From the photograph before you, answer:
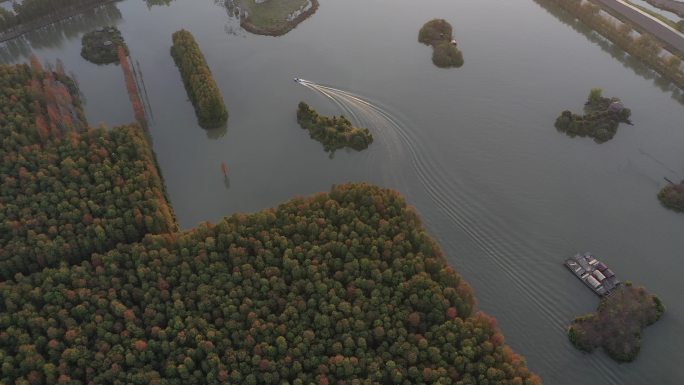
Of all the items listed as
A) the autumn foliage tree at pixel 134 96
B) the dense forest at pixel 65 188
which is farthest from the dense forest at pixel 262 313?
the autumn foliage tree at pixel 134 96

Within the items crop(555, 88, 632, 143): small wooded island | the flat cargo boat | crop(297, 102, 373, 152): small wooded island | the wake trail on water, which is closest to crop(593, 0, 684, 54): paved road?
crop(555, 88, 632, 143): small wooded island

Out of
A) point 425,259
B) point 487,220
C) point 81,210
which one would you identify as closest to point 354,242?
point 425,259

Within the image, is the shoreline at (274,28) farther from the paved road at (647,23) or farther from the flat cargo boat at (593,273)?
the flat cargo boat at (593,273)

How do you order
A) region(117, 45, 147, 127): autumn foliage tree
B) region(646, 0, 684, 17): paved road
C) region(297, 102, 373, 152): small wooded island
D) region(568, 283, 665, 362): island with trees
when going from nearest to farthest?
region(568, 283, 665, 362): island with trees → region(297, 102, 373, 152): small wooded island → region(117, 45, 147, 127): autumn foliage tree → region(646, 0, 684, 17): paved road

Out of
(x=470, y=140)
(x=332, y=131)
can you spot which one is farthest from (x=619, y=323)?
(x=332, y=131)

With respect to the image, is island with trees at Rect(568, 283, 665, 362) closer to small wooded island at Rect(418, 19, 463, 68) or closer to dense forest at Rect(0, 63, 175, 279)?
dense forest at Rect(0, 63, 175, 279)

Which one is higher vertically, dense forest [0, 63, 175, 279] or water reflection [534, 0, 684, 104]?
water reflection [534, 0, 684, 104]
